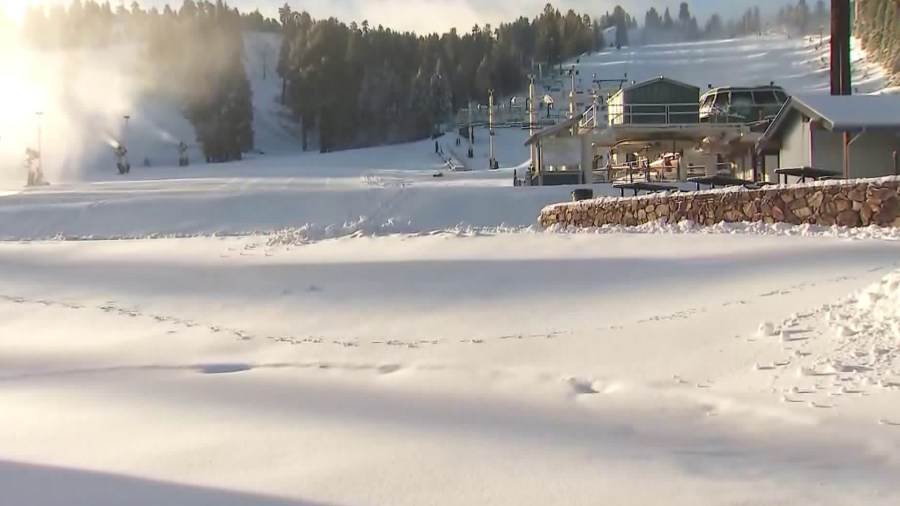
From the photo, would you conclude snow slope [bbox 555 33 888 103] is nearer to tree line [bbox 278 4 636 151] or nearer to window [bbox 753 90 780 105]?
A: tree line [bbox 278 4 636 151]

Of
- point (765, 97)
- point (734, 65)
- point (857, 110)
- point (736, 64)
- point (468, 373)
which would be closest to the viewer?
point (468, 373)

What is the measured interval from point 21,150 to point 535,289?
6754 cm

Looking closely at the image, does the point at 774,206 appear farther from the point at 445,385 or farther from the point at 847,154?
the point at 847,154

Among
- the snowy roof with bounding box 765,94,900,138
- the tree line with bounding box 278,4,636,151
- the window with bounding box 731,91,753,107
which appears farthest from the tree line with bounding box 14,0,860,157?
the snowy roof with bounding box 765,94,900,138

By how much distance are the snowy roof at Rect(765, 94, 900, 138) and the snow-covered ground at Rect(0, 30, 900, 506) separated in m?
11.6

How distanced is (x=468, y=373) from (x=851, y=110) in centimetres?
2005

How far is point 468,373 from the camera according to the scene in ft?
20.8

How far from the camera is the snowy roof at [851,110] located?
2150 cm

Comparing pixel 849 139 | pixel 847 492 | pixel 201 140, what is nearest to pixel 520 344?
pixel 847 492

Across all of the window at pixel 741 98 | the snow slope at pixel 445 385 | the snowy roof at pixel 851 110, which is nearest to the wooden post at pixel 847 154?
the snowy roof at pixel 851 110

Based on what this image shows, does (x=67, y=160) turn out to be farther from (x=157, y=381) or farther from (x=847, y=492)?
(x=847, y=492)

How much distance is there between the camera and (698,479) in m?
4.08

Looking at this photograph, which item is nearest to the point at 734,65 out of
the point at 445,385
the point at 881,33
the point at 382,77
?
the point at 881,33

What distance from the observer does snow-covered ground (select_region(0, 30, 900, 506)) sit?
165 inches
